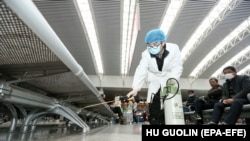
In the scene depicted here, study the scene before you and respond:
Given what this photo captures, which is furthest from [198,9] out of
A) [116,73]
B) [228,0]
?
[116,73]

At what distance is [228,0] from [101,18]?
19.0ft

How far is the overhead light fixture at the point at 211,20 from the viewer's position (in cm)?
923

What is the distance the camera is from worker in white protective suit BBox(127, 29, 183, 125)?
1.53 m

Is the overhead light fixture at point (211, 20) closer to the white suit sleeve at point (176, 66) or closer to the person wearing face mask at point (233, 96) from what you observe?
the person wearing face mask at point (233, 96)

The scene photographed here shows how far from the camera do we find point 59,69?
6.64ft

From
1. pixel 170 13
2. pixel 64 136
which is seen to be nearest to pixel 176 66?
pixel 64 136

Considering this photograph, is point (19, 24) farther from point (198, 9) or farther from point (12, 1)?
point (198, 9)

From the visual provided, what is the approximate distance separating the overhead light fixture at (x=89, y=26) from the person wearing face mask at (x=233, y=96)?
7224 millimetres

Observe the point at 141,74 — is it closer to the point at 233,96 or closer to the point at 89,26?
the point at 233,96

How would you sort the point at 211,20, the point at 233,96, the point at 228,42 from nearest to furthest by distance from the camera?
the point at 233,96, the point at 211,20, the point at 228,42

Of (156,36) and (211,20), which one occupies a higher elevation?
(211,20)

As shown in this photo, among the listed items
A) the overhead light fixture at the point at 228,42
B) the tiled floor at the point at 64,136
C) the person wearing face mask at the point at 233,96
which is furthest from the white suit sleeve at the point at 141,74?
the overhead light fixture at the point at 228,42

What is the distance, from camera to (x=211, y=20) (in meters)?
10.5

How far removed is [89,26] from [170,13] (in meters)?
4.22
